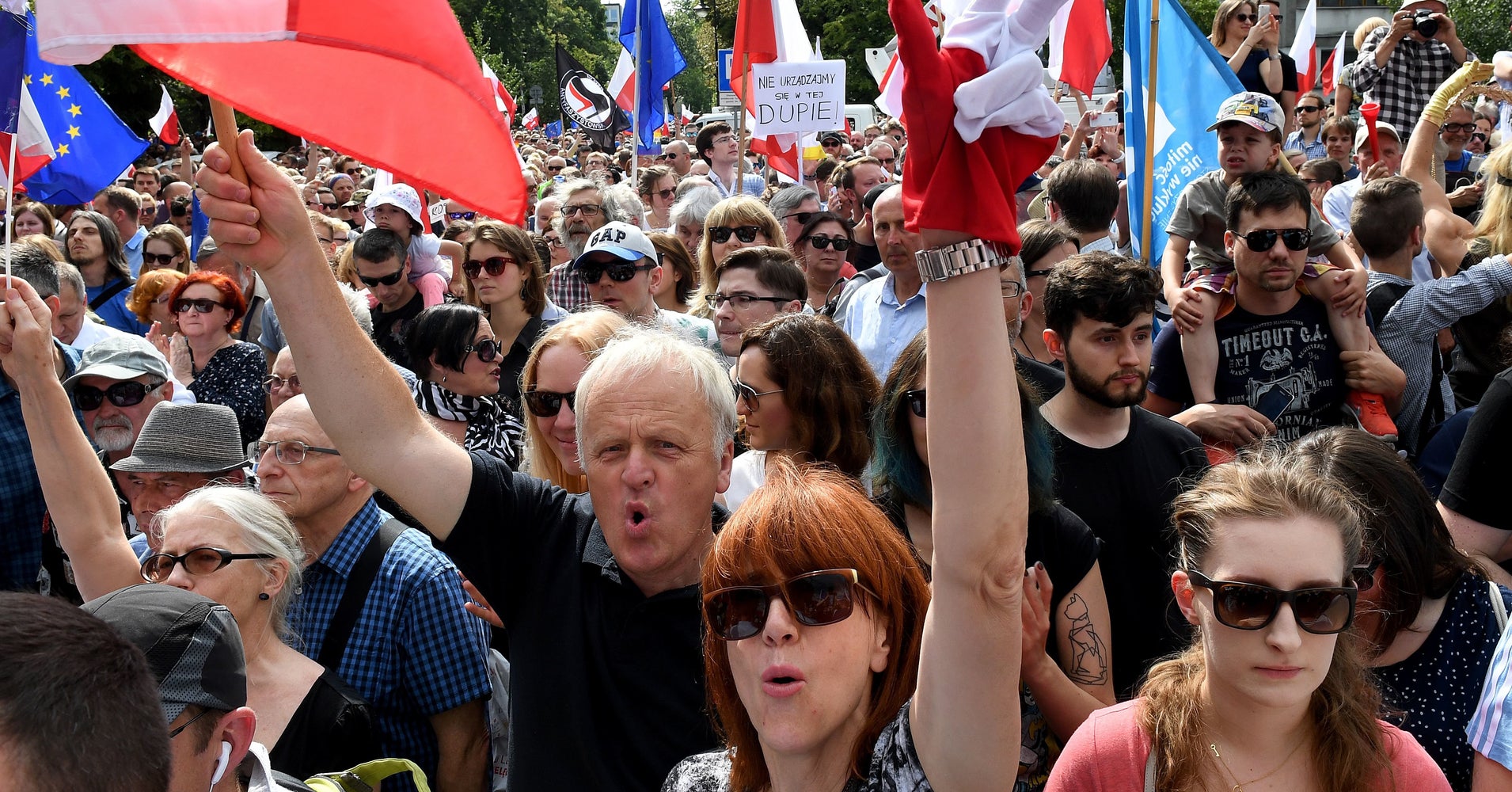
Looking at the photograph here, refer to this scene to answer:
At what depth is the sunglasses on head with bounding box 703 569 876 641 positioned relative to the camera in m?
2.00

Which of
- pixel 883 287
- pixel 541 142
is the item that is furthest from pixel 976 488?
pixel 541 142

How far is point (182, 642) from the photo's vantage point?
2.10 m

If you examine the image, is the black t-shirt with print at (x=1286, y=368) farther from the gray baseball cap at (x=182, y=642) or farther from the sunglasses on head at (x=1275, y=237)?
the gray baseball cap at (x=182, y=642)

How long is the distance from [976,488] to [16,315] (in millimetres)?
2699

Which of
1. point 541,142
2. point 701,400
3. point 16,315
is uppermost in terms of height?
point 541,142

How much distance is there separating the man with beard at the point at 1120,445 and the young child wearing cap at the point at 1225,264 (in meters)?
0.68

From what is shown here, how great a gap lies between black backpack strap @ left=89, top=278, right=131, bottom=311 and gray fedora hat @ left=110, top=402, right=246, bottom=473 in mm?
4946

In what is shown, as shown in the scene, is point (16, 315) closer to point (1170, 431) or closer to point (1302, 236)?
point (1170, 431)

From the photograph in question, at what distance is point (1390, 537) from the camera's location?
2688mm

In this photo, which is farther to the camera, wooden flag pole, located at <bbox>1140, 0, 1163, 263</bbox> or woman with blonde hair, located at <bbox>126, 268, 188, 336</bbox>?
woman with blonde hair, located at <bbox>126, 268, 188, 336</bbox>

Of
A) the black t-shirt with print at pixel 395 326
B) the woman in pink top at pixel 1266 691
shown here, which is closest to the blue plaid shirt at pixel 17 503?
the black t-shirt with print at pixel 395 326

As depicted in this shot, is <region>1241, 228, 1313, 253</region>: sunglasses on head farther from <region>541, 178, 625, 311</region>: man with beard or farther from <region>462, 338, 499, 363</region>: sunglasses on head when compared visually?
<region>541, 178, 625, 311</region>: man with beard

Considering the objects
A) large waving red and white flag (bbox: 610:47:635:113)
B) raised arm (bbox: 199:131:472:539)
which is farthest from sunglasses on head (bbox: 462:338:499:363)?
large waving red and white flag (bbox: 610:47:635:113)

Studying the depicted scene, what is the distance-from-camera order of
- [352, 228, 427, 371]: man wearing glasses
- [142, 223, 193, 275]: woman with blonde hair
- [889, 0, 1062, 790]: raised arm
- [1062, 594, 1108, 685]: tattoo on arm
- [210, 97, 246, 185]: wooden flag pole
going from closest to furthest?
[889, 0, 1062, 790]: raised arm, [210, 97, 246, 185]: wooden flag pole, [1062, 594, 1108, 685]: tattoo on arm, [352, 228, 427, 371]: man wearing glasses, [142, 223, 193, 275]: woman with blonde hair
